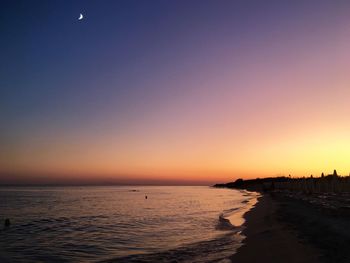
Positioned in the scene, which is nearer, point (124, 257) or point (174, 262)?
point (174, 262)

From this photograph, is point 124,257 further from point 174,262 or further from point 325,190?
point 325,190

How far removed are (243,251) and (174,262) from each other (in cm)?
272

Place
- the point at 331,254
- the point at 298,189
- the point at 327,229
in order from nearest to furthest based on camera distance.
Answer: the point at 331,254 < the point at 327,229 < the point at 298,189

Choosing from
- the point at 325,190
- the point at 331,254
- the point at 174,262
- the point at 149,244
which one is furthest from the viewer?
the point at 325,190

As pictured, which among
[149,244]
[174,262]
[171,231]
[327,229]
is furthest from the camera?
[171,231]

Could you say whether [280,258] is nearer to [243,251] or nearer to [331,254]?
[331,254]

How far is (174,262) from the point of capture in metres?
12.1

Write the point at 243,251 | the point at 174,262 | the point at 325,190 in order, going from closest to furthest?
the point at 174,262
the point at 243,251
the point at 325,190

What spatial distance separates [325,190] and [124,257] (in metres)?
42.4

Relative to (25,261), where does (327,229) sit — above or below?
above

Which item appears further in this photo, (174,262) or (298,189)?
(298,189)

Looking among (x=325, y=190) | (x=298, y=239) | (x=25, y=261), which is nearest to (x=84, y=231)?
(x=25, y=261)

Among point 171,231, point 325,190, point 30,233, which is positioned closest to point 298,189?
point 325,190

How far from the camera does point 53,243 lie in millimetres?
17297
